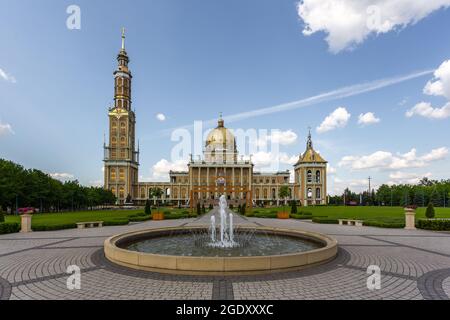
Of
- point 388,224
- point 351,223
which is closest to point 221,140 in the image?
point 351,223

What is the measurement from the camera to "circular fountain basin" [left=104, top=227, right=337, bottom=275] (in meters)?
8.87

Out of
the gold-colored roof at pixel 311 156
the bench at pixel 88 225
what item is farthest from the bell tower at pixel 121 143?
the bench at pixel 88 225

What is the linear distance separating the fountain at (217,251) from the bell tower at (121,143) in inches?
3672

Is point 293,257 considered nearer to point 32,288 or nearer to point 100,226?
point 32,288

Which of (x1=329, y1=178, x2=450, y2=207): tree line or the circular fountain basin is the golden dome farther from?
the circular fountain basin

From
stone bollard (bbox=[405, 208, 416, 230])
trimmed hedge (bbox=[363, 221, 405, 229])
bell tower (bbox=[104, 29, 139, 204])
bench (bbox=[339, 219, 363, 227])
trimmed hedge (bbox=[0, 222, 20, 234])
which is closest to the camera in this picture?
trimmed hedge (bbox=[0, 222, 20, 234])

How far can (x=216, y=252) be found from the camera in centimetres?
1270

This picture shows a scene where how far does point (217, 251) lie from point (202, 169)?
96886 mm

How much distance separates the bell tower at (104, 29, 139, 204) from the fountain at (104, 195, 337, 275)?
9327cm

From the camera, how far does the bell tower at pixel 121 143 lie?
105 metres

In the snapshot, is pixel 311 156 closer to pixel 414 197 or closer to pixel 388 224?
pixel 414 197

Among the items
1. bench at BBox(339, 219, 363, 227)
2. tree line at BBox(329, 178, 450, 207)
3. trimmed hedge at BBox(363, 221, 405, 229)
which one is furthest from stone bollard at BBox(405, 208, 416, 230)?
tree line at BBox(329, 178, 450, 207)

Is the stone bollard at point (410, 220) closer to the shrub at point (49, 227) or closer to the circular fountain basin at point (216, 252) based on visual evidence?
the circular fountain basin at point (216, 252)
